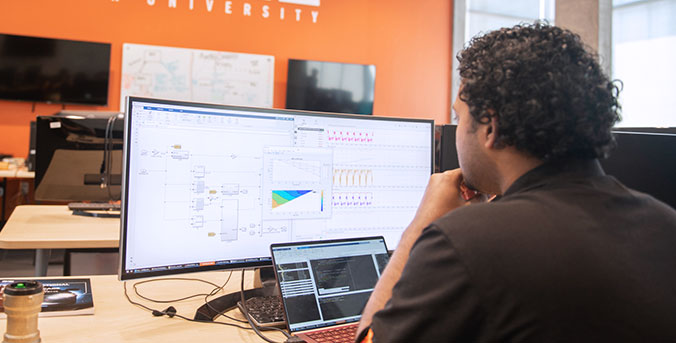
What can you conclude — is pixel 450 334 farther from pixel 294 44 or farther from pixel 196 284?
pixel 294 44

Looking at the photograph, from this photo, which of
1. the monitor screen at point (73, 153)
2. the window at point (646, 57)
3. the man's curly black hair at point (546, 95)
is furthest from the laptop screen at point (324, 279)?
the window at point (646, 57)

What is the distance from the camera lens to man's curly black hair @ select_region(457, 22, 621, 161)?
2.29ft

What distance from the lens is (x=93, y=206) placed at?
2.20 m

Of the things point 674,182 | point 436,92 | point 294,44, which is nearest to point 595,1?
point 436,92

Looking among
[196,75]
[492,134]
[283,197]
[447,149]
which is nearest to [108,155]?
[283,197]

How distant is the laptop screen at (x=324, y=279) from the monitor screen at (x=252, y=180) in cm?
13

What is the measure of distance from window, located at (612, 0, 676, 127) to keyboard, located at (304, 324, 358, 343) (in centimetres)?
415

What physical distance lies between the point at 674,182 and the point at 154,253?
118 centimetres

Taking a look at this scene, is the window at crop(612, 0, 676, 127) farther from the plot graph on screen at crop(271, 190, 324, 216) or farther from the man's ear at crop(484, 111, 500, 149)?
the man's ear at crop(484, 111, 500, 149)

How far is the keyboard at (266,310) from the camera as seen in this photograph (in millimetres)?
1065

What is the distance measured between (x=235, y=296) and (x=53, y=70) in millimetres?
4218

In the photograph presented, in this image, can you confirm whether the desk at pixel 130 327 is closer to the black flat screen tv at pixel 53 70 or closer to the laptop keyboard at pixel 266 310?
the laptop keyboard at pixel 266 310

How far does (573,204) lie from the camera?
665mm

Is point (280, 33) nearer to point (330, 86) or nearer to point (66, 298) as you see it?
point (330, 86)
